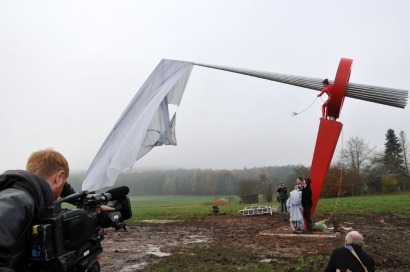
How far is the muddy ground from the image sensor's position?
339 inches

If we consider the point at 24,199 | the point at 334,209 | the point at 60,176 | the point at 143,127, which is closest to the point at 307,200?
the point at 143,127

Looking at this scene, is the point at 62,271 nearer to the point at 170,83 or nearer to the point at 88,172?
the point at 88,172

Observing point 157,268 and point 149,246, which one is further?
point 149,246

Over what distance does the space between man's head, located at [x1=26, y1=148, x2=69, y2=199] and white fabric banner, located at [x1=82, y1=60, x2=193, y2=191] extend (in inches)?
117

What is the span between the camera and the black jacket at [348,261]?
4871 mm

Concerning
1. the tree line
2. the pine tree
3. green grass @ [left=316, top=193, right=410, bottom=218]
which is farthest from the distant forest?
green grass @ [left=316, top=193, right=410, bottom=218]

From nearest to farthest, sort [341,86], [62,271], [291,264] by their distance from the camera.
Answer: [62,271]
[291,264]
[341,86]

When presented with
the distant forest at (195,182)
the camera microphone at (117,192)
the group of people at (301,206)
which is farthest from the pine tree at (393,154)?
the camera microphone at (117,192)

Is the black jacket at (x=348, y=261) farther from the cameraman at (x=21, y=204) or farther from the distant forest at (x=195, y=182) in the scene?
the distant forest at (x=195, y=182)

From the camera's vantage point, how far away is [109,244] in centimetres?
1271

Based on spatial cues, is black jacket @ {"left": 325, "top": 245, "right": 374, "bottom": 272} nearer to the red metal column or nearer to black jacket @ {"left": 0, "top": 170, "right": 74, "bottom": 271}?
black jacket @ {"left": 0, "top": 170, "right": 74, "bottom": 271}

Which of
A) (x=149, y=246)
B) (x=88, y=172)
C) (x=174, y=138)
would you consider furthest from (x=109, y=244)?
(x=88, y=172)

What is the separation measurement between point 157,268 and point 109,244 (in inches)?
192

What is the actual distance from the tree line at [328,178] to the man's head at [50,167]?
25.0 metres
